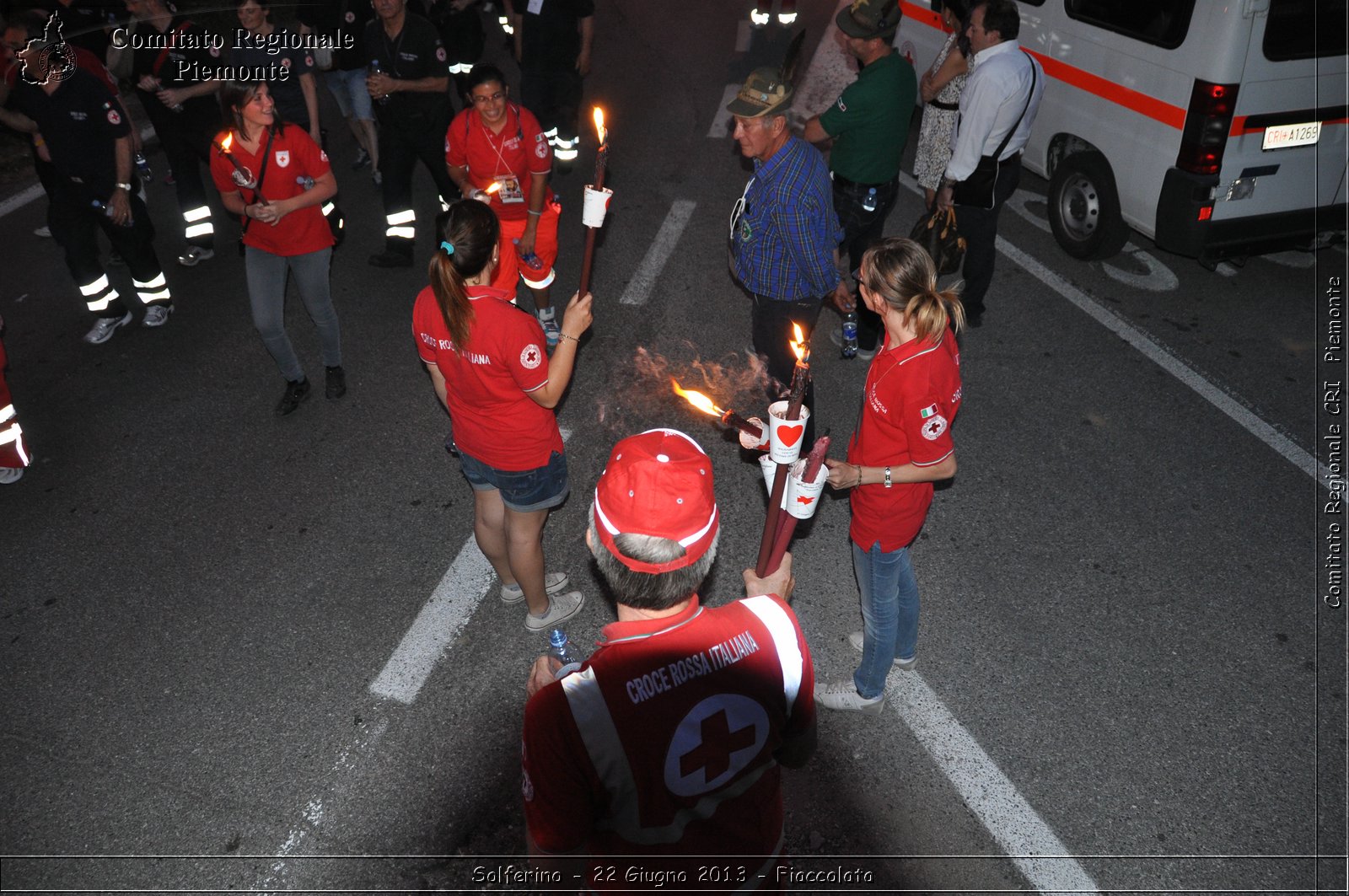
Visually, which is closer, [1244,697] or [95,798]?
[95,798]

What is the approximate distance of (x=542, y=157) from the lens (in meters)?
5.90

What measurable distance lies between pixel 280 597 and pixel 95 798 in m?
1.25

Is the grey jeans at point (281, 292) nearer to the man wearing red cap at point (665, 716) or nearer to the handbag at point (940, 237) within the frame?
the handbag at point (940, 237)

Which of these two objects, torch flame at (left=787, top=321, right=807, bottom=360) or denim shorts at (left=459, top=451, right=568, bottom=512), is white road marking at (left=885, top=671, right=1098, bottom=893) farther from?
torch flame at (left=787, top=321, right=807, bottom=360)

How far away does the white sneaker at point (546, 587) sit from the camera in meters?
4.69

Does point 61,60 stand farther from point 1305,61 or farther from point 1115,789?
point 1305,61

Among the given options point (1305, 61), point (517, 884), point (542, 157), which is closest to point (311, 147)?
point (542, 157)

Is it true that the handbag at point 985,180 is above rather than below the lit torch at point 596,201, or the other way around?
below

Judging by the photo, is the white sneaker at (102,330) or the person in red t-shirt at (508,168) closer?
the person in red t-shirt at (508,168)

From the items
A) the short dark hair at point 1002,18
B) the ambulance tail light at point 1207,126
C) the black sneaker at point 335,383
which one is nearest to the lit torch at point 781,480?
the short dark hair at point 1002,18

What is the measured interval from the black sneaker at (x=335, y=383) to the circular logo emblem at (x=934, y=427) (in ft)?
14.8

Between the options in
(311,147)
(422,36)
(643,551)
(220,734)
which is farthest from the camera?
(422,36)

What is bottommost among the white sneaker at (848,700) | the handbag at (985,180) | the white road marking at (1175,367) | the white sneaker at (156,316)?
the white sneaker at (156,316)

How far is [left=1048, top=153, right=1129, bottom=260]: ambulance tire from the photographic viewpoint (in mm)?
7258
